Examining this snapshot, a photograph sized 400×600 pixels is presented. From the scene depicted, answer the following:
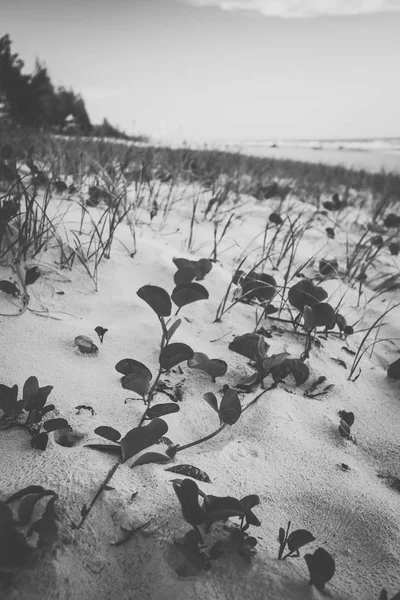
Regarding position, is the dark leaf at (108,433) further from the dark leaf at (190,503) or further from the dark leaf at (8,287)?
the dark leaf at (8,287)

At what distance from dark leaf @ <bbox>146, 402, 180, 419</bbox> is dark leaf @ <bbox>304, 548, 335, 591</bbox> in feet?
1.34

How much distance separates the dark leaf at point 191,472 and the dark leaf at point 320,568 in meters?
0.25

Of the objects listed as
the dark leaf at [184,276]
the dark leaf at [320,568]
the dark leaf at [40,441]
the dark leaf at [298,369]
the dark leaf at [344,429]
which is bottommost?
the dark leaf at [344,429]

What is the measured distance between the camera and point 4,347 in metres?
1.09

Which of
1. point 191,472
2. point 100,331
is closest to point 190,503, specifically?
point 191,472

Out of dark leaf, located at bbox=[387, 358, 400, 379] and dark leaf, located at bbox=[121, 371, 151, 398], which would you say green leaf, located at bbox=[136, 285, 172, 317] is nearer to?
dark leaf, located at bbox=[121, 371, 151, 398]

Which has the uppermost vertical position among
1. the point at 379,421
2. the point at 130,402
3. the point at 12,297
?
the point at 12,297

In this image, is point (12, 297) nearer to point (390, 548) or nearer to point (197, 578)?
point (197, 578)

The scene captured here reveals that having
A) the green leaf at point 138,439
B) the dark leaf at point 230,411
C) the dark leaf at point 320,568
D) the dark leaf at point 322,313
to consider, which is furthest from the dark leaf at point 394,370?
the green leaf at point 138,439

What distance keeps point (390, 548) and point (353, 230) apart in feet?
10.9

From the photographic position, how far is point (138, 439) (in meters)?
0.75

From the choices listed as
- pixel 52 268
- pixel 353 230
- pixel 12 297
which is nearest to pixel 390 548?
pixel 12 297

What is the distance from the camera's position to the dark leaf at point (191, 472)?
2.58 ft

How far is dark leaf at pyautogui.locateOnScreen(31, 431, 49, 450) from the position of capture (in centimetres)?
77
